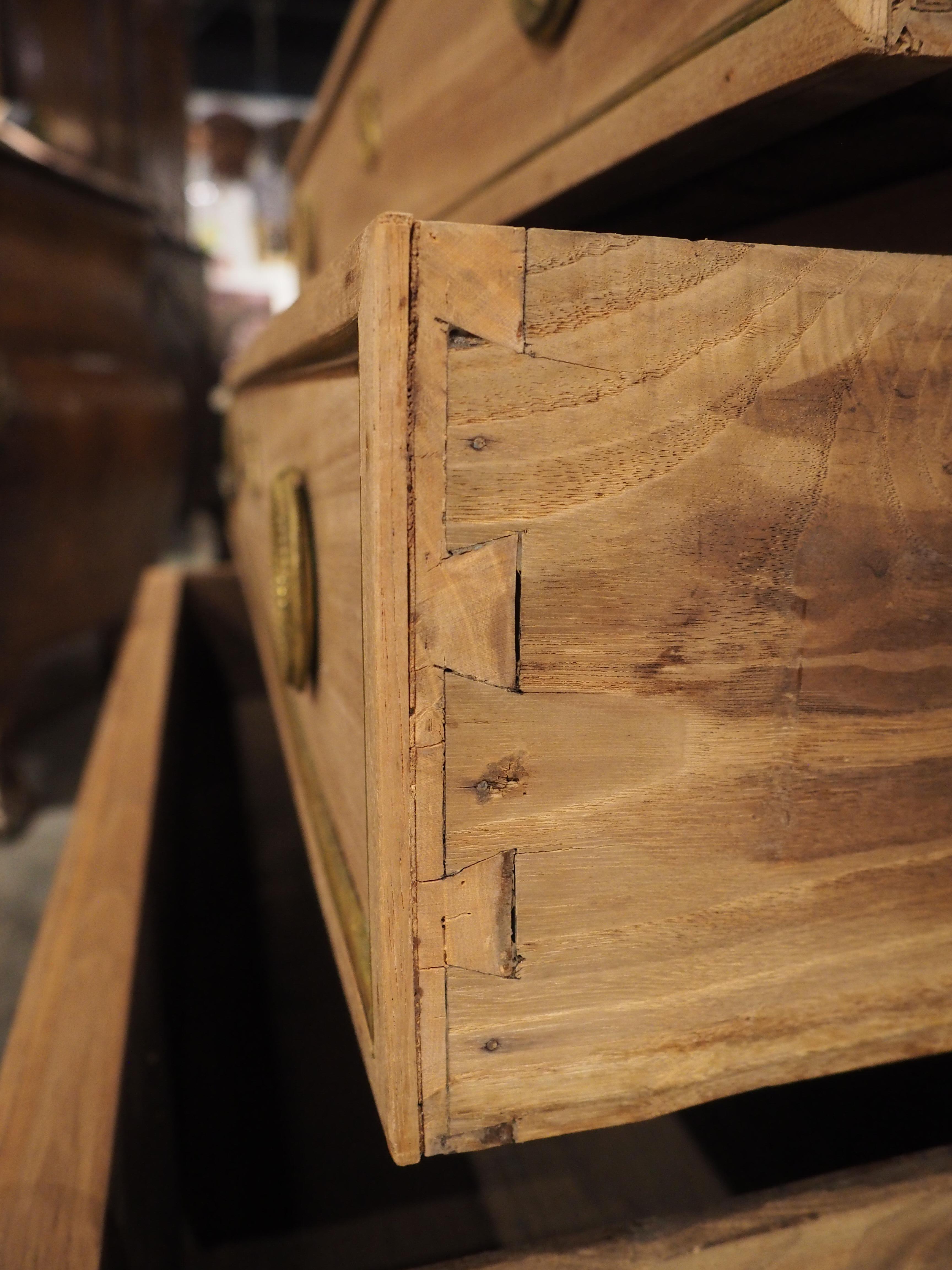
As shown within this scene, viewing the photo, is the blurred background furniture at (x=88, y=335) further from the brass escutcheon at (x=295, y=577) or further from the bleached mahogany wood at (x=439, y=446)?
the bleached mahogany wood at (x=439, y=446)

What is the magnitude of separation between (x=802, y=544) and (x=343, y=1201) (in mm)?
628

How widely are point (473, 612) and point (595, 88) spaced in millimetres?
394

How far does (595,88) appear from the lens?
0.56 metres

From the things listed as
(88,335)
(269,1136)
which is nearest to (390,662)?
(269,1136)

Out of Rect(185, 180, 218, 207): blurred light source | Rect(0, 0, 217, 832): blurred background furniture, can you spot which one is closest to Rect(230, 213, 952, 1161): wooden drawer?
Rect(0, 0, 217, 832): blurred background furniture

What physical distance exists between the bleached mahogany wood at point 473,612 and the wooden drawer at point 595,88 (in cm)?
25

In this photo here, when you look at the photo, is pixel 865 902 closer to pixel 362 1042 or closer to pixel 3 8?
pixel 362 1042

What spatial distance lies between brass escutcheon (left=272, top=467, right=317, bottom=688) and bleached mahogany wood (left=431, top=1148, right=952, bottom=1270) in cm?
35

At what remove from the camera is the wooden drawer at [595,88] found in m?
0.38

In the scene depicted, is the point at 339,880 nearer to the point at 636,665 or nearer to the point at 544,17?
the point at 636,665

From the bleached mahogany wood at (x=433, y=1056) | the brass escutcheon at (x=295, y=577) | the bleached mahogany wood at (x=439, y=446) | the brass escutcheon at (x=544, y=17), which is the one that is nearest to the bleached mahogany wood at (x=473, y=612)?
the bleached mahogany wood at (x=439, y=446)

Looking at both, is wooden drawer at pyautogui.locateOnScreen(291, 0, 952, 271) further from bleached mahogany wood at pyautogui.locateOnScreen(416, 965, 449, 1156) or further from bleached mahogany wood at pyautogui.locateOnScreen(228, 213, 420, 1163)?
bleached mahogany wood at pyautogui.locateOnScreen(416, 965, 449, 1156)

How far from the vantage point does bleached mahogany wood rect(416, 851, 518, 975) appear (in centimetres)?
37

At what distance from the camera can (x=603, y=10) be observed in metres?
0.54
